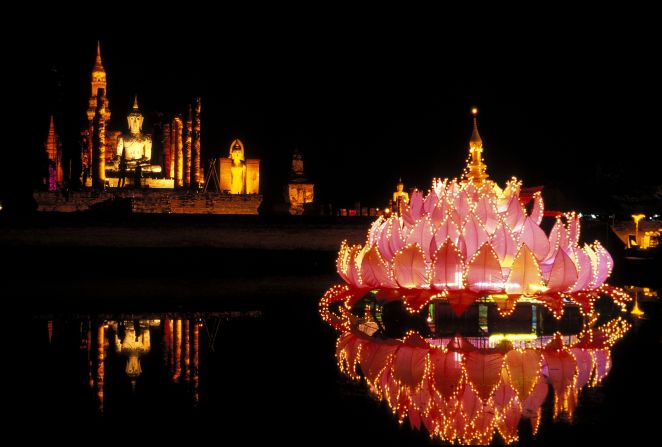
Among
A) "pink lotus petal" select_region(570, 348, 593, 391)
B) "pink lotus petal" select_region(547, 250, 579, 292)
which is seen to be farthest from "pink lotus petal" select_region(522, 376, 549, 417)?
"pink lotus petal" select_region(547, 250, 579, 292)

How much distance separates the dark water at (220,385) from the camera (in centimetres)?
691

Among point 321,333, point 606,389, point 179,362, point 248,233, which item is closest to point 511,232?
point 321,333

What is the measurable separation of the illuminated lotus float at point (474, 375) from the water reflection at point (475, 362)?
10 millimetres

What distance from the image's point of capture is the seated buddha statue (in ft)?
145

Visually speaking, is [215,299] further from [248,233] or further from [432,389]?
Answer: [248,233]

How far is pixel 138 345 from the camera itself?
11.3m

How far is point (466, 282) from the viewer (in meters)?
12.4

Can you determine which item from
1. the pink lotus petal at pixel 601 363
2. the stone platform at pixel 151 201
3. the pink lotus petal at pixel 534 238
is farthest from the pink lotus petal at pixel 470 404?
the stone platform at pixel 151 201

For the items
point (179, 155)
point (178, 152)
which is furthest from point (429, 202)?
point (178, 152)

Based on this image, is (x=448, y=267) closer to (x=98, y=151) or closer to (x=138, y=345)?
(x=138, y=345)

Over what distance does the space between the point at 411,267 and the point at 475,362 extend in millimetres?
3094

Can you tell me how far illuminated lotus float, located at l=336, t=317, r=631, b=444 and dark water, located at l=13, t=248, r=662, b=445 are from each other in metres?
0.19

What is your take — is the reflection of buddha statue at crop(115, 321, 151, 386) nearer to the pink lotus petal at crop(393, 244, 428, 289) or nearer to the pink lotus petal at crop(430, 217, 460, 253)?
the pink lotus petal at crop(393, 244, 428, 289)

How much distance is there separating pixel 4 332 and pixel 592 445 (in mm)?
9312
